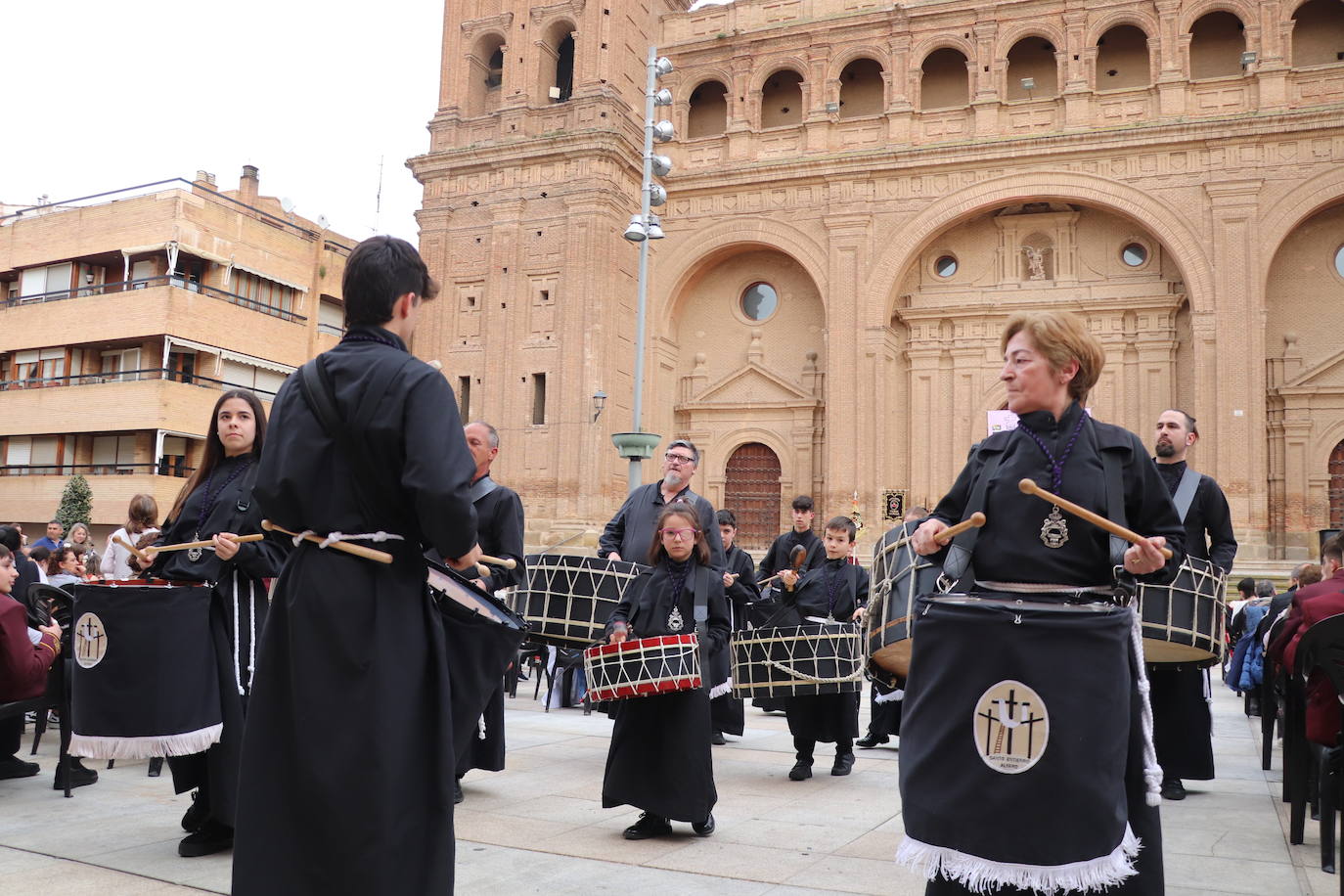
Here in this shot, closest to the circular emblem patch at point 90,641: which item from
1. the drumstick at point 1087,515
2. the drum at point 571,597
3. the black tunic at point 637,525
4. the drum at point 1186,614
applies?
the drum at point 571,597

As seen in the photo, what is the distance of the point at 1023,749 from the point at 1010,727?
65 millimetres

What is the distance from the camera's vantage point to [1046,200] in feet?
84.7

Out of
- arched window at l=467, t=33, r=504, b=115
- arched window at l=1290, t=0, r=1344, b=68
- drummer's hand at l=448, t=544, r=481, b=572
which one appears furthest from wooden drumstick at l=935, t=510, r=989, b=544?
arched window at l=467, t=33, r=504, b=115

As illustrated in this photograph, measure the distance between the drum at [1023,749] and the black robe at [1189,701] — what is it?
380cm

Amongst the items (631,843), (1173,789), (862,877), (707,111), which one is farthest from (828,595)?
(707,111)

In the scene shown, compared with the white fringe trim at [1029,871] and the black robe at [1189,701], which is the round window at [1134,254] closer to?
the black robe at [1189,701]

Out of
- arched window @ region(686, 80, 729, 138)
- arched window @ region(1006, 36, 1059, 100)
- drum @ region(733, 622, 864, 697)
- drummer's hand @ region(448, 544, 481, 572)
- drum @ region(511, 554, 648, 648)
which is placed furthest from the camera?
arched window @ region(686, 80, 729, 138)

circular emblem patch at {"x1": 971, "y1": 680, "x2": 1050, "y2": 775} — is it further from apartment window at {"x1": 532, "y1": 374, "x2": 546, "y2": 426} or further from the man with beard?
apartment window at {"x1": 532, "y1": 374, "x2": 546, "y2": 426}

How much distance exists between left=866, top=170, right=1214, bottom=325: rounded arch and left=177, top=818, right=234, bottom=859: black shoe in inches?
907

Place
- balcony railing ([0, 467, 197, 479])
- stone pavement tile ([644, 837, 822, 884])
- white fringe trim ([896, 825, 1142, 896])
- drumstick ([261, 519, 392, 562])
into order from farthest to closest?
balcony railing ([0, 467, 197, 479])
stone pavement tile ([644, 837, 822, 884])
drumstick ([261, 519, 392, 562])
white fringe trim ([896, 825, 1142, 896])

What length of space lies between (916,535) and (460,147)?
27683 millimetres

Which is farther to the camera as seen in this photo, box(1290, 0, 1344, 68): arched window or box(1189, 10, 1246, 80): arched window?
box(1189, 10, 1246, 80): arched window

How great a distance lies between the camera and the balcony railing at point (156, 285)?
33.4 m

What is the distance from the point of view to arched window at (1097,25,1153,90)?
88.0 ft
